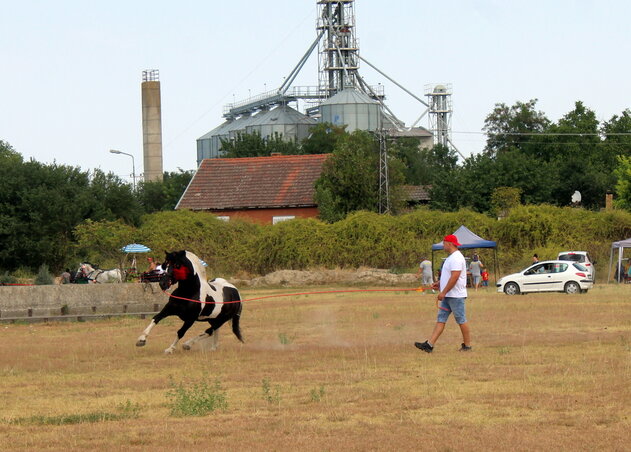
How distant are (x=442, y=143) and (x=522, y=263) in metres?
73.3

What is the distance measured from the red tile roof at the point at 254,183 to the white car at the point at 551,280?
28.7 m

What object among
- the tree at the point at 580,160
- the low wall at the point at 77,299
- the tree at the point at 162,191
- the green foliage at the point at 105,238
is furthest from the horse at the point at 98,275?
A: the tree at the point at 580,160

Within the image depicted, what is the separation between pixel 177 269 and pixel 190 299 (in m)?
0.56

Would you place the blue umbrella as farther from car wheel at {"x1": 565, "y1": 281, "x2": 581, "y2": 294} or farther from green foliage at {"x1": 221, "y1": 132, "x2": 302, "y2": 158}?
green foliage at {"x1": 221, "y1": 132, "x2": 302, "y2": 158}

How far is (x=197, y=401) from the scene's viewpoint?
39.8ft

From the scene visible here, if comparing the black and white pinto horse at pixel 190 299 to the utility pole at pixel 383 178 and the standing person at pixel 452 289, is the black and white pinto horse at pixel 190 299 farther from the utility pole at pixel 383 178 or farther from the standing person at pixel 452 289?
the utility pole at pixel 383 178

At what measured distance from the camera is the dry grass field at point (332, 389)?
34.1ft

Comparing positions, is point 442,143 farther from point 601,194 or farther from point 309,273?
point 309,273

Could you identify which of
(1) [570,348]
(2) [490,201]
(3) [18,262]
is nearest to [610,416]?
(1) [570,348]

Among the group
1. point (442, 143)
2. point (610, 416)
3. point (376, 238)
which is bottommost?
point (610, 416)

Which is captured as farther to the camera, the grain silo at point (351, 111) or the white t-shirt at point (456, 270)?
the grain silo at point (351, 111)

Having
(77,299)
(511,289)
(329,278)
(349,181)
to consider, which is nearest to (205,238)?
(329,278)

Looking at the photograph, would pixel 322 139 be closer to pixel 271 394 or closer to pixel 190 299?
pixel 190 299

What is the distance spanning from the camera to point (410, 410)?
1185cm
